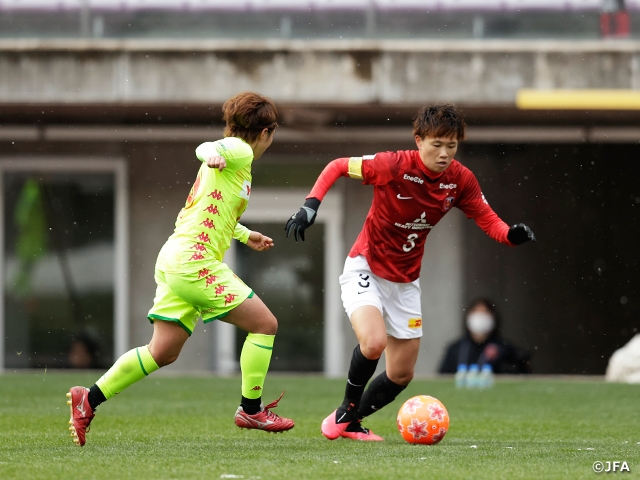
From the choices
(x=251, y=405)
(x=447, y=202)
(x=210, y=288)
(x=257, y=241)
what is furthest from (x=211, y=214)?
(x=447, y=202)

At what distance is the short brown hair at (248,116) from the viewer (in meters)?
5.72

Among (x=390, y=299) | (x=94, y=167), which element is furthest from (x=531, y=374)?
(x=390, y=299)

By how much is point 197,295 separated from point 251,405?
0.68 metres

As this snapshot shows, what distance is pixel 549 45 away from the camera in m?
13.2

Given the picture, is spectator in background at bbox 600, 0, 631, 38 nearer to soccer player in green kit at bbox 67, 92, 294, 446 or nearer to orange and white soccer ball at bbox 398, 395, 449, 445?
orange and white soccer ball at bbox 398, 395, 449, 445

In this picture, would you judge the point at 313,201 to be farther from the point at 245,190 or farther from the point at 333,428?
the point at 333,428

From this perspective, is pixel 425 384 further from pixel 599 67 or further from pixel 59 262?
pixel 59 262

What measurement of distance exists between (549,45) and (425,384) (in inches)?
170

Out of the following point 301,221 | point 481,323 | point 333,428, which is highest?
point 301,221

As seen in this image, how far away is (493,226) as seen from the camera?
20.6 feet

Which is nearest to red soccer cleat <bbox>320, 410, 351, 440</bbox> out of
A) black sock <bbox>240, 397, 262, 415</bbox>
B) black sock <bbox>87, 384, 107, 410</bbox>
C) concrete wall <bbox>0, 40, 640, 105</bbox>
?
black sock <bbox>240, 397, 262, 415</bbox>

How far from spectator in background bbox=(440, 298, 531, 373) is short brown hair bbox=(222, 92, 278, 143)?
27.0 ft

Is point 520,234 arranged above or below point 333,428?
above

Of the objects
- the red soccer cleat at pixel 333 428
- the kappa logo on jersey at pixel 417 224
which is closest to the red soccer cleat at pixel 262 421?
the red soccer cleat at pixel 333 428
